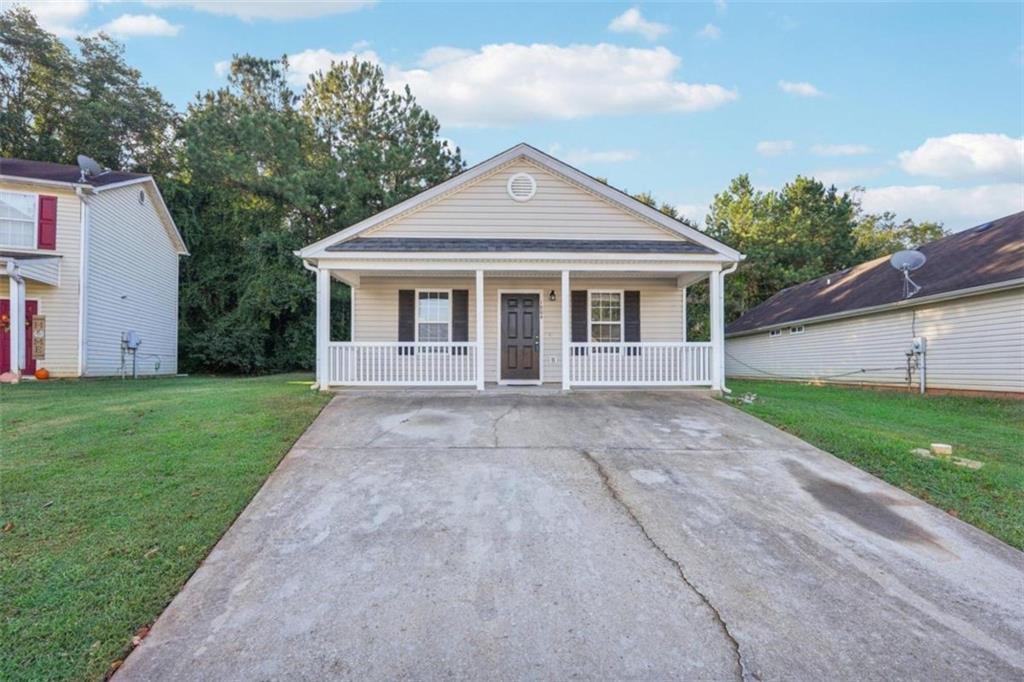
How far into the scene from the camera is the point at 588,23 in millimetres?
13359

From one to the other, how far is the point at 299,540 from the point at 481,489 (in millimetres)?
1624

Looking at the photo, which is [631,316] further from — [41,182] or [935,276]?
[41,182]

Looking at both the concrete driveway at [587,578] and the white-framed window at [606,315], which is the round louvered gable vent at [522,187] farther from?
the concrete driveway at [587,578]

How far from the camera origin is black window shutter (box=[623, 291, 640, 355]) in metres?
11.3

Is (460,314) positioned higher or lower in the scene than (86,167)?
lower

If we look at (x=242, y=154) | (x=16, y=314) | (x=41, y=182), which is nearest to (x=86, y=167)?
A: (x=41, y=182)

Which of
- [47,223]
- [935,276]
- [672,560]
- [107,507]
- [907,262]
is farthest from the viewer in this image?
[907,262]

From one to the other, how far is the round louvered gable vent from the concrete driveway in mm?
6566

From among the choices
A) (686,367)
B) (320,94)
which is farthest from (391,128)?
(686,367)

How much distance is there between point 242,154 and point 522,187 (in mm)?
13772

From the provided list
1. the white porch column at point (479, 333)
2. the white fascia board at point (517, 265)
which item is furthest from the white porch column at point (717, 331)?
the white porch column at point (479, 333)

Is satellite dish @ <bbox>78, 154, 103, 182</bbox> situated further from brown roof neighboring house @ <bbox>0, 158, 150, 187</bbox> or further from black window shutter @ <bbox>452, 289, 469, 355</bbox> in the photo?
black window shutter @ <bbox>452, 289, 469, 355</bbox>

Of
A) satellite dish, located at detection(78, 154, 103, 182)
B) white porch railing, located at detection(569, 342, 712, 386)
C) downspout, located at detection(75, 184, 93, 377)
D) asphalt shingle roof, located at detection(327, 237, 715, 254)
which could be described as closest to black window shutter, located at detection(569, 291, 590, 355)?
white porch railing, located at detection(569, 342, 712, 386)

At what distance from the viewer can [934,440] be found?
21.9 ft
